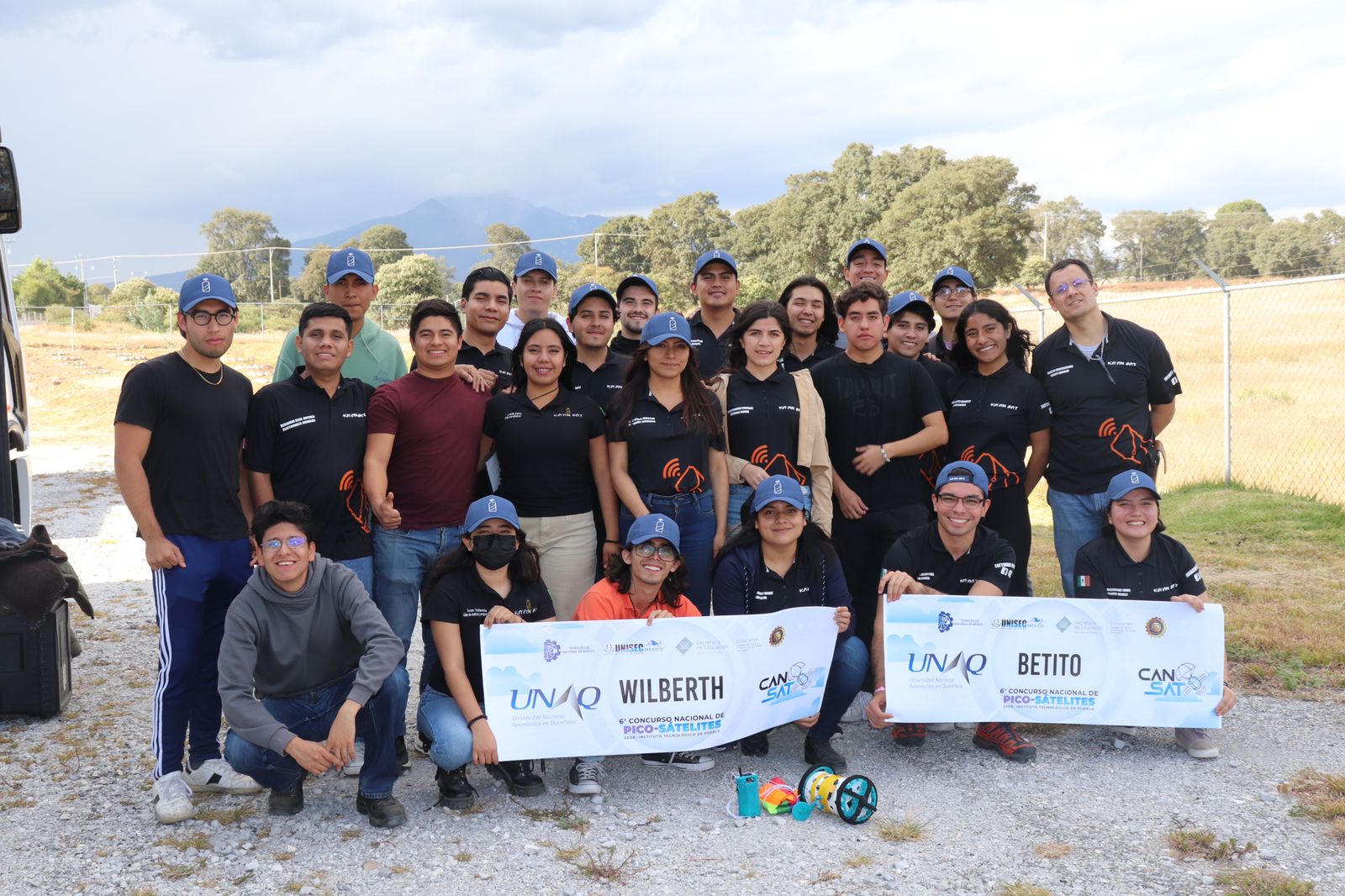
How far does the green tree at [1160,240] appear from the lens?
5219cm

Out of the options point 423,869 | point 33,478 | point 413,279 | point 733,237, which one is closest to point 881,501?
point 423,869

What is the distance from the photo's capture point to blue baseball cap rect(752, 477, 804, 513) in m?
5.13

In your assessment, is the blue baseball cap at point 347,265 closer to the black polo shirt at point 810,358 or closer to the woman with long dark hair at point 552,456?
the woman with long dark hair at point 552,456

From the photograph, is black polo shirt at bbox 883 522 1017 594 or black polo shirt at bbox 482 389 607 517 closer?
black polo shirt at bbox 482 389 607 517

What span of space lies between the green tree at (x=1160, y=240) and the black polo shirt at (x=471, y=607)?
2022 inches

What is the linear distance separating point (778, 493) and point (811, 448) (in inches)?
23.6

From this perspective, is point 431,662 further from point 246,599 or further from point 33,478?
point 33,478

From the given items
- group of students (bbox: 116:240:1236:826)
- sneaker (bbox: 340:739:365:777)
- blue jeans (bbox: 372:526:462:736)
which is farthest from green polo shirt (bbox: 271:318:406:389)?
sneaker (bbox: 340:739:365:777)

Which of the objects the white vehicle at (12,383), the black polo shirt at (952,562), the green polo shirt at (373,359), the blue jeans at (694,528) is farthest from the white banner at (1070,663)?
the white vehicle at (12,383)

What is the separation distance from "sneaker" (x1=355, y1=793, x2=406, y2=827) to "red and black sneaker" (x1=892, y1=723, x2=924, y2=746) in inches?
101

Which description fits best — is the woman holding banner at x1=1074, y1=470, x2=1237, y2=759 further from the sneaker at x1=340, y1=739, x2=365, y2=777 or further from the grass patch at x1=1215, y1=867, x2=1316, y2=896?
the sneaker at x1=340, y1=739, x2=365, y2=777

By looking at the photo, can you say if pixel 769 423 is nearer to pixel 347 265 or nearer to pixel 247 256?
pixel 347 265

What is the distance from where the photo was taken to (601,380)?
234 inches

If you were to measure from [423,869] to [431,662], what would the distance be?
1.16 meters
